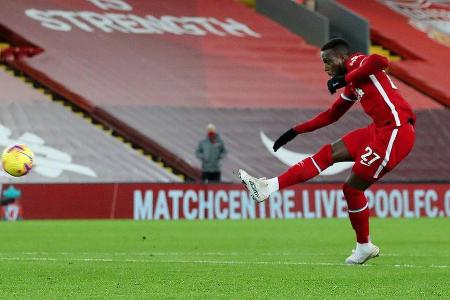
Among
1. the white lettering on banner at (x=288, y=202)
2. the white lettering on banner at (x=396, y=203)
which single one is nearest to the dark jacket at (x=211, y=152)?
the white lettering on banner at (x=288, y=202)

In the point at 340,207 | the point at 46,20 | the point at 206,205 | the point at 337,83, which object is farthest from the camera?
the point at 46,20

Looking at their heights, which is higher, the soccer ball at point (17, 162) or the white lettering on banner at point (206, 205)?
the soccer ball at point (17, 162)

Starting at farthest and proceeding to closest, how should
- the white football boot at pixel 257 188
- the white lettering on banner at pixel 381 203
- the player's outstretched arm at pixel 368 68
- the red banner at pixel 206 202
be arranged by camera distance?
the white lettering on banner at pixel 381 203, the red banner at pixel 206 202, the white football boot at pixel 257 188, the player's outstretched arm at pixel 368 68

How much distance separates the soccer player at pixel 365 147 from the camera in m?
9.73

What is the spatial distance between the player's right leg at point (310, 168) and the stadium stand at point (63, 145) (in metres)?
14.6

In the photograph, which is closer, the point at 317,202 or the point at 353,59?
the point at 353,59

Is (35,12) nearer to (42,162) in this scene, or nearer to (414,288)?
(42,162)

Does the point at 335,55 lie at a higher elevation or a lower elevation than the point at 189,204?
higher

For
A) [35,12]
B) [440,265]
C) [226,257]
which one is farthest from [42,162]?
[440,265]

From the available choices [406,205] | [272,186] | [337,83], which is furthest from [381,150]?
[406,205]

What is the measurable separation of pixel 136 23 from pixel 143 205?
386 inches

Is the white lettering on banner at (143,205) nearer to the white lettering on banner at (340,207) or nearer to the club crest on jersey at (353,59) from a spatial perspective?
the white lettering on banner at (340,207)

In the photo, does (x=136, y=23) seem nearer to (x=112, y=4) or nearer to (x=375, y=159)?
(x=112, y=4)

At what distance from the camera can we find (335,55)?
33.2ft
